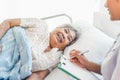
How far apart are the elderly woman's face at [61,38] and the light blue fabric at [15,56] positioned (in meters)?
0.26

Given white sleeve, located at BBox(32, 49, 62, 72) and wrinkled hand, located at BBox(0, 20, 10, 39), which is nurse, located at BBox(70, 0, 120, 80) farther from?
wrinkled hand, located at BBox(0, 20, 10, 39)

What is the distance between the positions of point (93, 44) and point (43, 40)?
1.38ft

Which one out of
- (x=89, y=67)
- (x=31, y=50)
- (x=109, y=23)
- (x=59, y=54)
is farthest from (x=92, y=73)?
(x=109, y=23)

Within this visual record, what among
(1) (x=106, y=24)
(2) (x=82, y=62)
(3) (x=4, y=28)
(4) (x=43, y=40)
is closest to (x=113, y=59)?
(2) (x=82, y=62)

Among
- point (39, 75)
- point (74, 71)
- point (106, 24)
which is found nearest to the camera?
point (74, 71)

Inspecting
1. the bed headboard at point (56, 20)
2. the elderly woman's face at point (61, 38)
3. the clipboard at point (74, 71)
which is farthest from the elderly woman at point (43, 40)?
the bed headboard at point (56, 20)

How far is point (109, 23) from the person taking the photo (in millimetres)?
2510

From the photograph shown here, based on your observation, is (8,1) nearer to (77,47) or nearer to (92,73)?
(77,47)

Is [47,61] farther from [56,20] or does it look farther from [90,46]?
[56,20]

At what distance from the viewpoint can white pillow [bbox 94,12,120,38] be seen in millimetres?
2469

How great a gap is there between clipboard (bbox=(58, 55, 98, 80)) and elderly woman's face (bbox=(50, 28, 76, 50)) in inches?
10.0

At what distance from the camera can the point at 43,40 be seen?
1972mm

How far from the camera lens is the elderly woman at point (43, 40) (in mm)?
1837

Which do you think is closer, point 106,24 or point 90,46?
point 90,46
